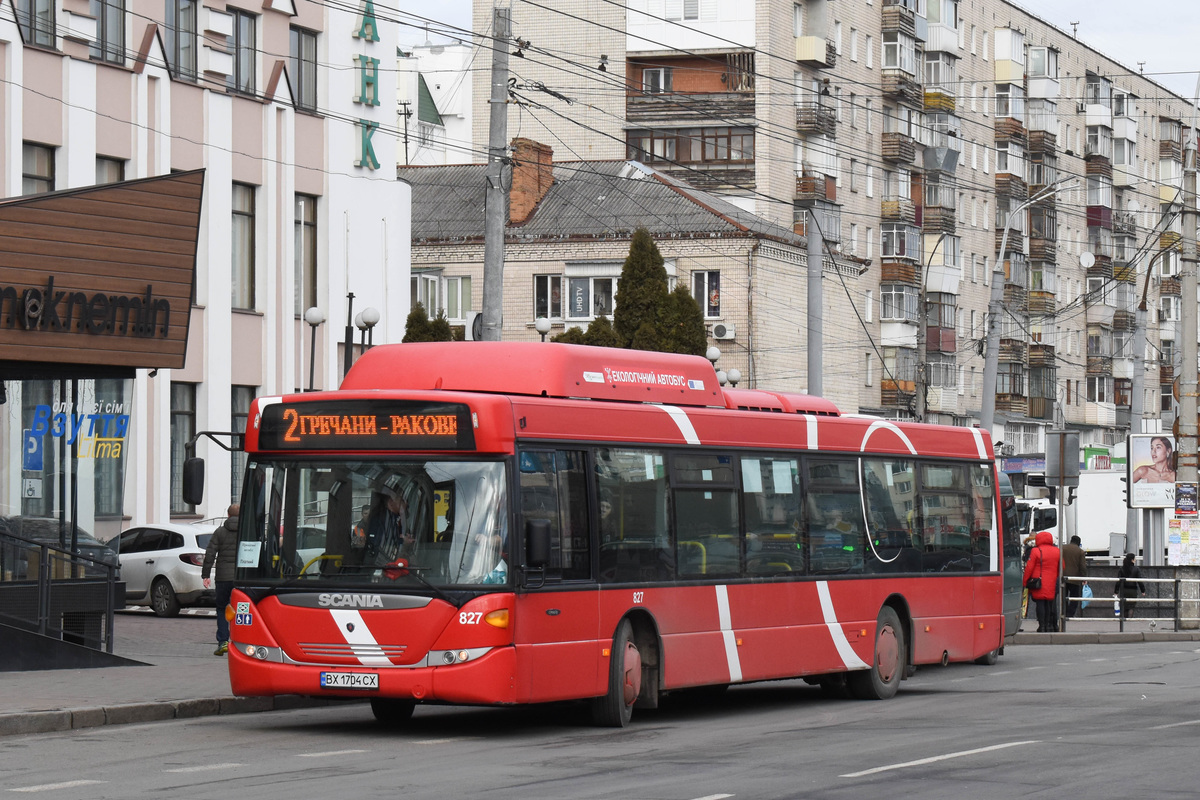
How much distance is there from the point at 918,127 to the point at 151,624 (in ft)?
175

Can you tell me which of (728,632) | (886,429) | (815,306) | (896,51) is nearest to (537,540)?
(728,632)

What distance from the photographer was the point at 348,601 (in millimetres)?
14391

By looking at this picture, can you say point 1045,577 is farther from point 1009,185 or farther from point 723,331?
→ point 1009,185

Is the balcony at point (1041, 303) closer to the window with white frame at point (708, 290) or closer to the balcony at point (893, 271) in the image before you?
the balcony at point (893, 271)

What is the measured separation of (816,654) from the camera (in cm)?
1820

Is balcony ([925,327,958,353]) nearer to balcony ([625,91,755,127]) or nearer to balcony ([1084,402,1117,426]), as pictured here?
balcony ([625,91,755,127])

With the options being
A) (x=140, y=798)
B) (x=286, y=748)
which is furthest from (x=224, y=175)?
(x=140, y=798)

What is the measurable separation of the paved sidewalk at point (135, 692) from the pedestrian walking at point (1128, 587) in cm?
1586

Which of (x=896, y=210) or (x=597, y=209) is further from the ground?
(x=896, y=210)

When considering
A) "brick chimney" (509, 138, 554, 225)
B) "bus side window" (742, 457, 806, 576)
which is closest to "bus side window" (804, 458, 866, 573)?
Answer: "bus side window" (742, 457, 806, 576)

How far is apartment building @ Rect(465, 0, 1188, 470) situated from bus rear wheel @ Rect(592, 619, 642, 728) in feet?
130

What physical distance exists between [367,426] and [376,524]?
751 mm

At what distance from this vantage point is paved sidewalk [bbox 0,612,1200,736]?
50.0ft

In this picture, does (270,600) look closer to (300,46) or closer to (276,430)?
(276,430)
